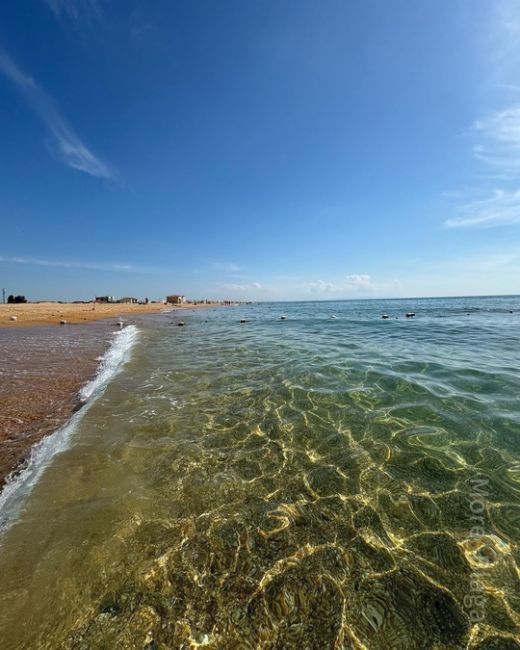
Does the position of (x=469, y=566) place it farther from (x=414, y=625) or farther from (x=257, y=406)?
(x=257, y=406)

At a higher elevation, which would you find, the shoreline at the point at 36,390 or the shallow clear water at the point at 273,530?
the shoreline at the point at 36,390

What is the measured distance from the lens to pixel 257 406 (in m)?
7.62

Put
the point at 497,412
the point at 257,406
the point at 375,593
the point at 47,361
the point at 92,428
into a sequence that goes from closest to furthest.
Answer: the point at 375,593, the point at 92,428, the point at 497,412, the point at 257,406, the point at 47,361

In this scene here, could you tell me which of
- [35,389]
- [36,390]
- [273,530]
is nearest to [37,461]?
[273,530]

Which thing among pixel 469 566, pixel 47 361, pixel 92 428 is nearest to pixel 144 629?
pixel 469 566

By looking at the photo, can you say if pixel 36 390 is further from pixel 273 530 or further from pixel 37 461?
pixel 273 530

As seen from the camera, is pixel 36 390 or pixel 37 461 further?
pixel 36 390

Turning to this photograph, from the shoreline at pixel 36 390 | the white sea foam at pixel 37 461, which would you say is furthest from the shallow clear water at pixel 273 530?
the shoreline at pixel 36 390

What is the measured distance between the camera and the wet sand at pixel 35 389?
580cm

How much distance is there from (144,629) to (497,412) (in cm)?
823

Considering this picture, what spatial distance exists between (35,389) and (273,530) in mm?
8947

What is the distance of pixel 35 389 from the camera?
873cm

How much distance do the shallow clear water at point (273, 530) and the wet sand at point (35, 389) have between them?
2.85 feet

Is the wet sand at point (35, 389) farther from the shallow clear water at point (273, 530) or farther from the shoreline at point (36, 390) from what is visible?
the shallow clear water at point (273, 530)
